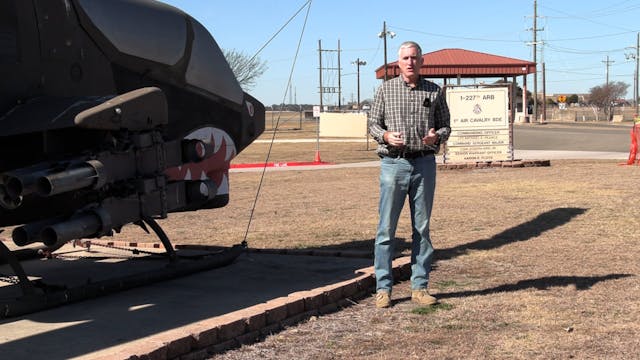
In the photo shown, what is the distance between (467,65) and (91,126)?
4630cm

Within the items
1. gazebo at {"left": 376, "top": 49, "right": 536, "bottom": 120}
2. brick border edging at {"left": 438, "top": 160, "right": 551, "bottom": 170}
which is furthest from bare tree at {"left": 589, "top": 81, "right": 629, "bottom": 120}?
brick border edging at {"left": 438, "top": 160, "right": 551, "bottom": 170}

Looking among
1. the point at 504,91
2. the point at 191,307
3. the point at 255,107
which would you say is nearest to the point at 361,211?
the point at 255,107

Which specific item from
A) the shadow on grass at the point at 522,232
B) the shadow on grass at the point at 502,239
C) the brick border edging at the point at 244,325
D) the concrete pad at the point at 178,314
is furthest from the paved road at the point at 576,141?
the brick border edging at the point at 244,325

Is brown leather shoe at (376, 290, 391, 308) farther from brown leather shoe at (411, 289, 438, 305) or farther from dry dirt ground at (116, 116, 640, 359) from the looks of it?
brown leather shoe at (411, 289, 438, 305)

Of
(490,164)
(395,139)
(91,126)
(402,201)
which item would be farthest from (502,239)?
(490,164)

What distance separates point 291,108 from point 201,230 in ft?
9.50

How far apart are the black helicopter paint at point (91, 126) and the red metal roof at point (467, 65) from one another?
137 feet

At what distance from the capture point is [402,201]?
227 inches

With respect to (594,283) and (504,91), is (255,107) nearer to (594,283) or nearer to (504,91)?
(594,283)

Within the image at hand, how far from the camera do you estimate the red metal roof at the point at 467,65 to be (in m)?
48.3

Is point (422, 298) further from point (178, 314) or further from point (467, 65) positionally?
point (467, 65)

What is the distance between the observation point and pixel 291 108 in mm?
8594

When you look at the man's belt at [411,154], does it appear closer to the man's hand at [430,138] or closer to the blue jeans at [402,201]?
the blue jeans at [402,201]

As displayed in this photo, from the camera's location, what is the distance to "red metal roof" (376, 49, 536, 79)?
48.3m
